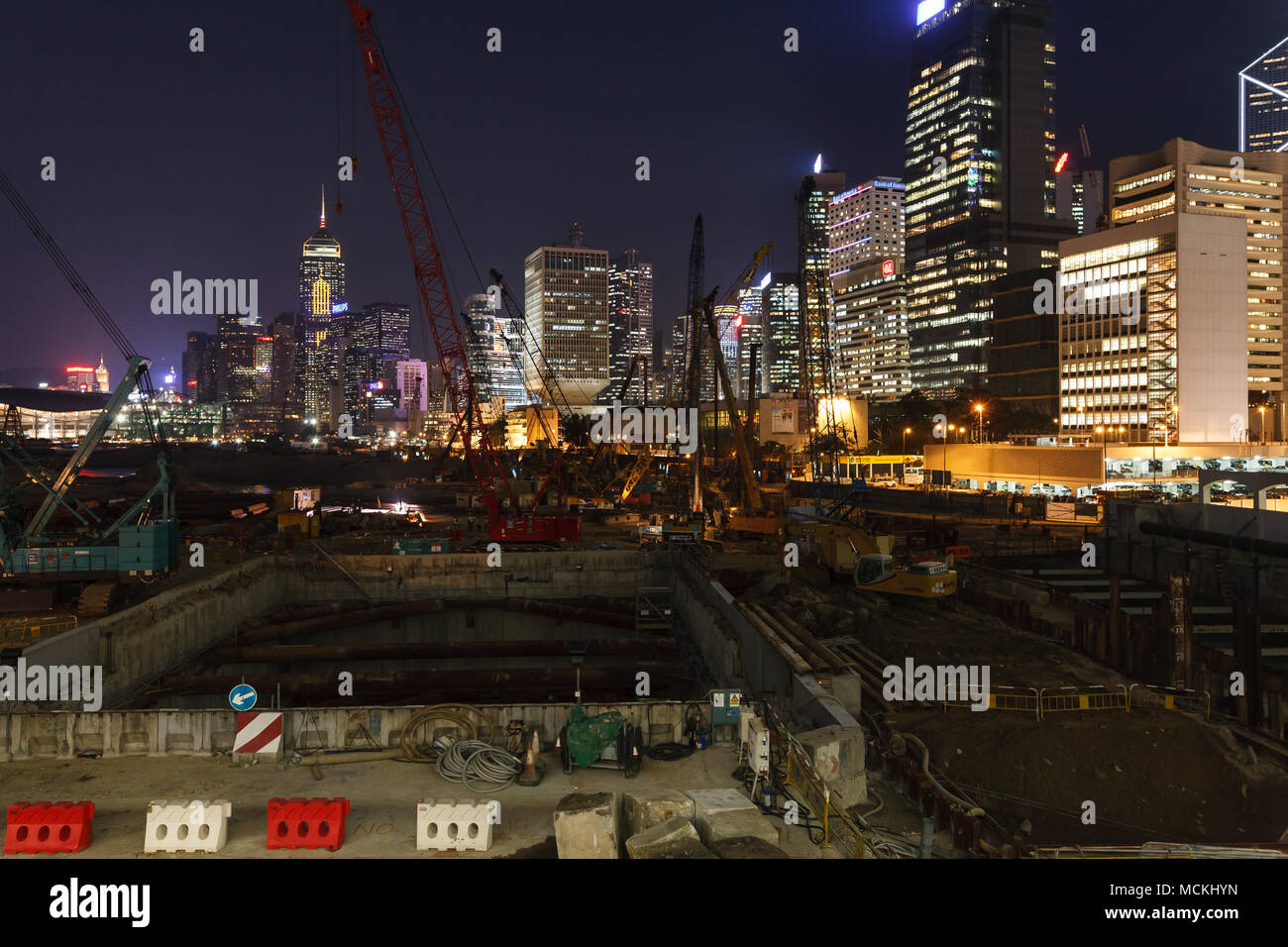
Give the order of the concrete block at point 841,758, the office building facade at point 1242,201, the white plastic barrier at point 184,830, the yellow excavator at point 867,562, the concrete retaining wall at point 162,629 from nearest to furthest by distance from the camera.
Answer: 1. the white plastic barrier at point 184,830
2. the concrete block at point 841,758
3. the concrete retaining wall at point 162,629
4. the yellow excavator at point 867,562
5. the office building facade at point 1242,201

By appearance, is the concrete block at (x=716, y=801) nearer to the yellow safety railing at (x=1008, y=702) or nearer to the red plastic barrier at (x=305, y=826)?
the red plastic barrier at (x=305, y=826)

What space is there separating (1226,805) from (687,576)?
20881mm

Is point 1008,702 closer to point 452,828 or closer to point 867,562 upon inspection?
point 867,562

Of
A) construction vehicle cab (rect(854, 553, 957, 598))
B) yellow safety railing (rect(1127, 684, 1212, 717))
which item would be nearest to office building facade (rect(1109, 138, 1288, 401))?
construction vehicle cab (rect(854, 553, 957, 598))

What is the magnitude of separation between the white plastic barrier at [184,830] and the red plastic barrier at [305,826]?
0.64m

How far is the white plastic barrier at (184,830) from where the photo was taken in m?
9.82
